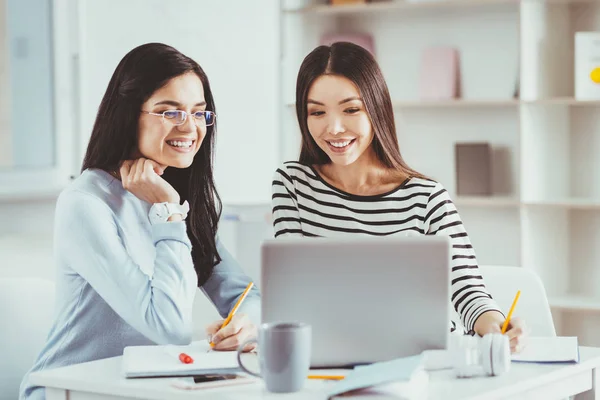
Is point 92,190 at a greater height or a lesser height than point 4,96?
lesser

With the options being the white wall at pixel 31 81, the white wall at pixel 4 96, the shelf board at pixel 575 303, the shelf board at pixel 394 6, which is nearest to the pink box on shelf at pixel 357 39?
the shelf board at pixel 394 6

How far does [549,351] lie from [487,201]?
234 cm

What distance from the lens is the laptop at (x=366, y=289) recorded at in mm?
1535

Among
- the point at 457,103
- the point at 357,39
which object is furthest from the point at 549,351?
the point at 357,39

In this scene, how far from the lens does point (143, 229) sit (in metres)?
2.11

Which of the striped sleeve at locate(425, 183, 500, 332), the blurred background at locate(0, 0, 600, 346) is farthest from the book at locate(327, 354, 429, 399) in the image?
the blurred background at locate(0, 0, 600, 346)

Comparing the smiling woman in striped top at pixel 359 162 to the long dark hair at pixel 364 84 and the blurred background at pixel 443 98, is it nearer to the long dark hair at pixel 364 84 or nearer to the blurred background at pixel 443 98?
the long dark hair at pixel 364 84

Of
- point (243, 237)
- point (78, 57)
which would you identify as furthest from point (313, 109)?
point (243, 237)

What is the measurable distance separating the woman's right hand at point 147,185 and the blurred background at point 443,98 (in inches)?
53.4

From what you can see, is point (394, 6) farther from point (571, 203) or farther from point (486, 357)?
point (486, 357)

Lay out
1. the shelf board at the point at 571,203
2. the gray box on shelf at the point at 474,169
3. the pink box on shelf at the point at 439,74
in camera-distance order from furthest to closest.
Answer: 1. the pink box on shelf at the point at 439,74
2. the gray box on shelf at the point at 474,169
3. the shelf board at the point at 571,203

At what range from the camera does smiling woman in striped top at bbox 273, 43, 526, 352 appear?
2.16m

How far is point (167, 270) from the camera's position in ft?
6.32

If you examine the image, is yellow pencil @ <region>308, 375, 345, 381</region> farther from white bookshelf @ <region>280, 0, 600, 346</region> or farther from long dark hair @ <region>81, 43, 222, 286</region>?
white bookshelf @ <region>280, 0, 600, 346</region>
